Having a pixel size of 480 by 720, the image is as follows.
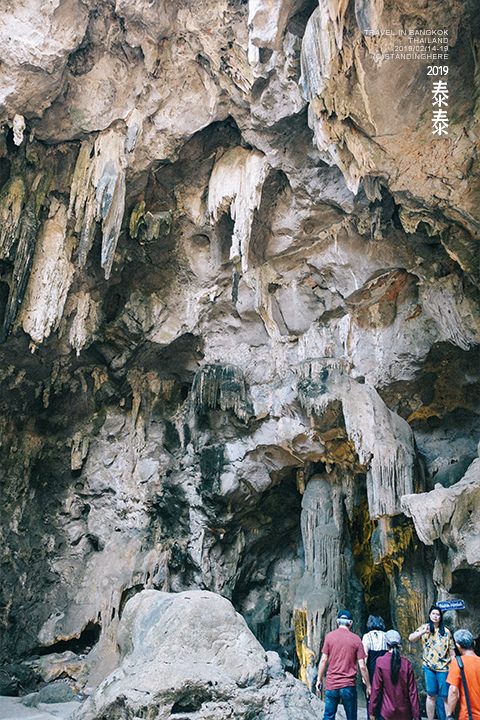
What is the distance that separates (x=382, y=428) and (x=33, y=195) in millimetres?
6632

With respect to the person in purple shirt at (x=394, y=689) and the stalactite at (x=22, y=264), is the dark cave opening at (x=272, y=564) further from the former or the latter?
the person in purple shirt at (x=394, y=689)

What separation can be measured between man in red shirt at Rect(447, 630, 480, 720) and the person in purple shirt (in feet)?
1.19

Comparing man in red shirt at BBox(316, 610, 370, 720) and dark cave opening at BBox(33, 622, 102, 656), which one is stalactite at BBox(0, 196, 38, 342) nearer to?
dark cave opening at BBox(33, 622, 102, 656)

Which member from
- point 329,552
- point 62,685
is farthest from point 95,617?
point 329,552

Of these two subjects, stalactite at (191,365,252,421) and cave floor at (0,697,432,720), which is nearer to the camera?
cave floor at (0,697,432,720)

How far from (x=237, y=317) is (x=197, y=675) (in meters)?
7.13

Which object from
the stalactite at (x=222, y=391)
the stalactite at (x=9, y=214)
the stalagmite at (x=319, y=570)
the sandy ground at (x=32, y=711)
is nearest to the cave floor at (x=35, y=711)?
the sandy ground at (x=32, y=711)

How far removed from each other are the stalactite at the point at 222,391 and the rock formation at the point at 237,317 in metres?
0.06

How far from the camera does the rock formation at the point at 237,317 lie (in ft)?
20.5

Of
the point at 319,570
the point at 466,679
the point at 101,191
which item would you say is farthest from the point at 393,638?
the point at 101,191

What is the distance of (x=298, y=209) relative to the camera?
8.95m

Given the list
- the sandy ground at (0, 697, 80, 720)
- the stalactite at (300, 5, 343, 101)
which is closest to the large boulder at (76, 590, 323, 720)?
the sandy ground at (0, 697, 80, 720)

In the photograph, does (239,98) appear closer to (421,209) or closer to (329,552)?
(421,209)

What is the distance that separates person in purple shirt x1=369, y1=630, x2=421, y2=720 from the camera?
12.8ft
